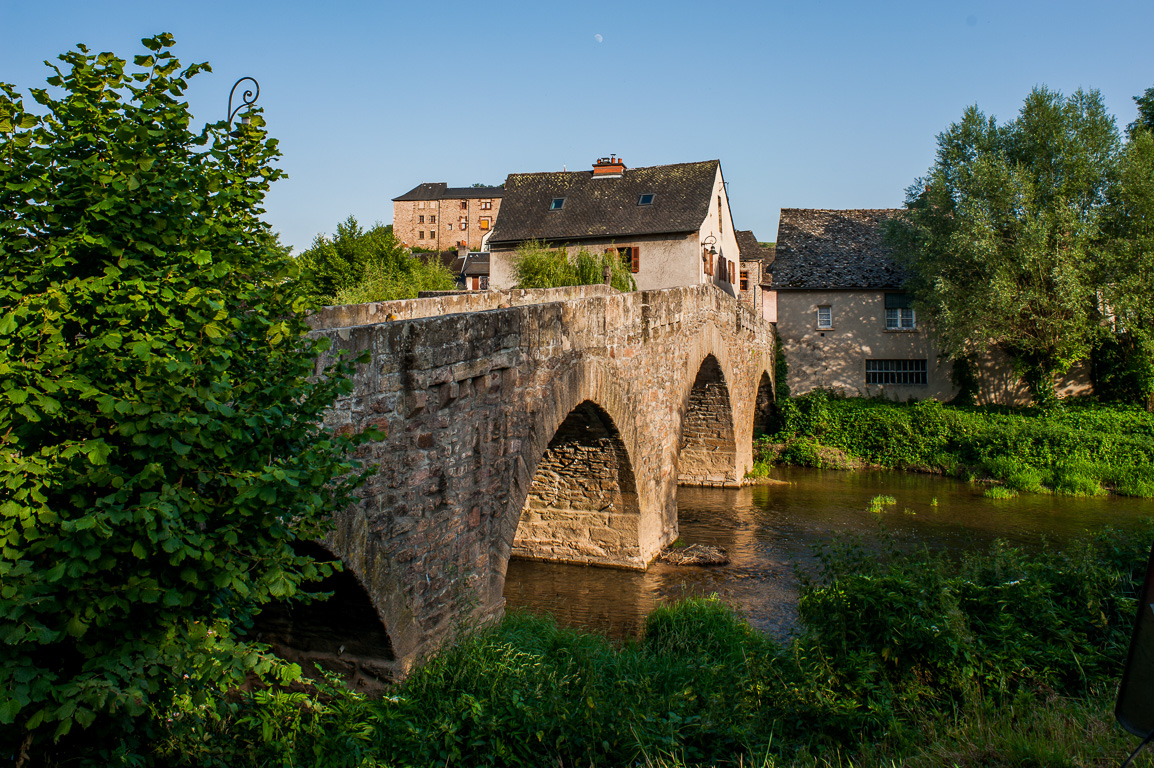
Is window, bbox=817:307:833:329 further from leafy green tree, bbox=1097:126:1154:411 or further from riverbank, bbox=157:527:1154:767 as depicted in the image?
riverbank, bbox=157:527:1154:767

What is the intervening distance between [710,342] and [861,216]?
53.3 feet

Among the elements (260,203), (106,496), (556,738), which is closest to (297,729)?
(556,738)

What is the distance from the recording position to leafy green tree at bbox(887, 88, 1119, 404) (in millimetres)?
19703

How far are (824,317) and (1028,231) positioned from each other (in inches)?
279

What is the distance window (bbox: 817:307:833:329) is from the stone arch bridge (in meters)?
12.9

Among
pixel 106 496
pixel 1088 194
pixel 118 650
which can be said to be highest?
pixel 1088 194

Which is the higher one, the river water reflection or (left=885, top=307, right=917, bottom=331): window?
(left=885, top=307, right=917, bottom=331): window

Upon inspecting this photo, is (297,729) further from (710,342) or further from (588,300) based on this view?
(710,342)

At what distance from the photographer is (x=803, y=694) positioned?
559cm

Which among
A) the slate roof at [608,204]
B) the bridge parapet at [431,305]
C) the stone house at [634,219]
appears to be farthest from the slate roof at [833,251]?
the bridge parapet at [431,305]

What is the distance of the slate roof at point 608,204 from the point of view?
28547mm

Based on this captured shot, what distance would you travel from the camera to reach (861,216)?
1133 inches

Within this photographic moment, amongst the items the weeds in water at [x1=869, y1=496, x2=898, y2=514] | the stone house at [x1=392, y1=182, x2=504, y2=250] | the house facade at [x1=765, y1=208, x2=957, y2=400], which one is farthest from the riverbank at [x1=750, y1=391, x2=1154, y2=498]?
the stone house at [x1=392, y1=182, x2=504, y2=250]

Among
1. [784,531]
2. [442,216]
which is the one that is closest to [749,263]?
[784,531]
